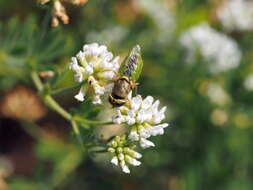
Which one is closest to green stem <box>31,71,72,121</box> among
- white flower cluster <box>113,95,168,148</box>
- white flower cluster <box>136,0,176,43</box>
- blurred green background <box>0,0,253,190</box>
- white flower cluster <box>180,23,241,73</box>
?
white flower cluster <box>113,95,168,148</box>

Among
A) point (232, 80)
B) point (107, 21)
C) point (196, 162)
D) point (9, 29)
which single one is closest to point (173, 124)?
point (196, 162)

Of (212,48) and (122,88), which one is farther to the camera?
(212,48)

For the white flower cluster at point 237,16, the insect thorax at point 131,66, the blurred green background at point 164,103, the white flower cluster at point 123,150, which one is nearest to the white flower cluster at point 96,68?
the insect thorax at point 131,66

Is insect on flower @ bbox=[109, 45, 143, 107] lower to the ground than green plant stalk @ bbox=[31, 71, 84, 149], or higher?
lower

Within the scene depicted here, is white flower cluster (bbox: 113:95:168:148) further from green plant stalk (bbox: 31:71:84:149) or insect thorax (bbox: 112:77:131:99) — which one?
green plant stalk (bbox: 31:71:84:149)

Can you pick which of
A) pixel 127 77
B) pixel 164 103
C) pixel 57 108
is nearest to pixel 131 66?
pixel 127 77

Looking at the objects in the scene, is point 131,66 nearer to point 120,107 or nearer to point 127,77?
point 127,77

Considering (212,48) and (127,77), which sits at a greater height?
(212,48)
